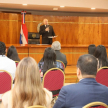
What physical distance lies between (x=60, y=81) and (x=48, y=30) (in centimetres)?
498

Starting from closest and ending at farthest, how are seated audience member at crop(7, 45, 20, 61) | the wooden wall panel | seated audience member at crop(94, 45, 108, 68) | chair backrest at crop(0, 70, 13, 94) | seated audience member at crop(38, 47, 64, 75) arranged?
chair backrest at crop(0, 70, 13, 94) → seated audience member at crop(38, 47, 64, 75) → seated audience member at crop(94, 45, 108, 68) → seated audience member at crop(7, 45, 20, 61) → the wooden wall panel

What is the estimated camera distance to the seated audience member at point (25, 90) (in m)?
1.64

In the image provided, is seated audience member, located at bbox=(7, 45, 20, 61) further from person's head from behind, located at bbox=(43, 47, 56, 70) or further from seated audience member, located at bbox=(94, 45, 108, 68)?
seated audience member, located at bbox=(94, 45, 108, 68)

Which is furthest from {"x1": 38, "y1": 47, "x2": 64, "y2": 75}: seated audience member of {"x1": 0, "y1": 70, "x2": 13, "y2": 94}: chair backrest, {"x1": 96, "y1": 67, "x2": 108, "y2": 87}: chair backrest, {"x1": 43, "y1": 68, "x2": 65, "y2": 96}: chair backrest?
{"x1": 96, "y1": 67, "x2": 108, "y2": 87}: chair backrest

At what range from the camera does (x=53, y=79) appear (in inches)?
122

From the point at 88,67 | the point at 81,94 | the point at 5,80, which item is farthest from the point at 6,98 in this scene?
the point at 5,80

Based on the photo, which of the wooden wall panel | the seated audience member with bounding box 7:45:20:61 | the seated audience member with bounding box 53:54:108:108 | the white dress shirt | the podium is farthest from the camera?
the wooden wall panel

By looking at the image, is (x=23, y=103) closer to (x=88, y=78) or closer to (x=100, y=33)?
(x=88, y=78)

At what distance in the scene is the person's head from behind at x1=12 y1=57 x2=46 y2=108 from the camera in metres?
1.64

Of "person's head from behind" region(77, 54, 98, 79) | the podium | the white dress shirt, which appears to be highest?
the podium

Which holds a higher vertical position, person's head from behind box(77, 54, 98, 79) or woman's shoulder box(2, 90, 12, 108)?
person's head from behind box(77, 54, 98, 79)

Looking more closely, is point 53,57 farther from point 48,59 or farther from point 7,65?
point 7,65

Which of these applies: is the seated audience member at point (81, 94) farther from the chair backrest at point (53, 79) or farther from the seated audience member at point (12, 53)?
the seated audience member at point (12, 53)

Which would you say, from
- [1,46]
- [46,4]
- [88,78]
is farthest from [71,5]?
[88,78]
